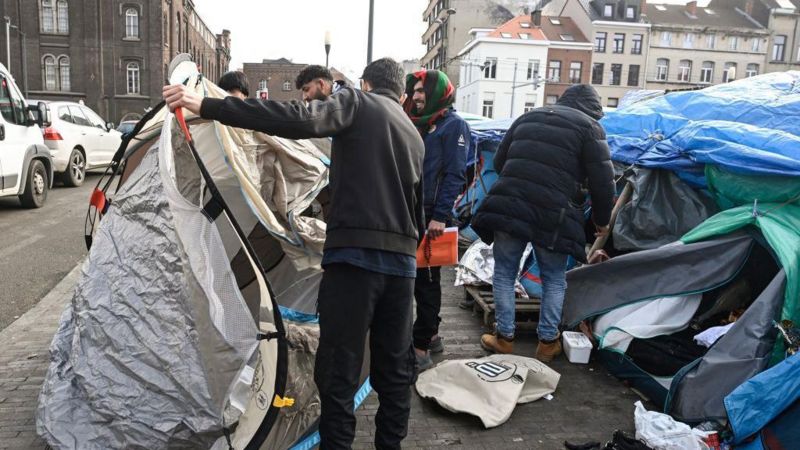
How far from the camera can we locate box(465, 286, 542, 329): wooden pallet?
462 cm

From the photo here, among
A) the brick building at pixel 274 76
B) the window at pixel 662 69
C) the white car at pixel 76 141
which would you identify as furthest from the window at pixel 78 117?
the brick building at pixel 274 76

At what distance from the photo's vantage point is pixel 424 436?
10.1 feet

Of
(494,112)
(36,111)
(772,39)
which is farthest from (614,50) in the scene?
(36,111)

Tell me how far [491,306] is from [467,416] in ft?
5.20

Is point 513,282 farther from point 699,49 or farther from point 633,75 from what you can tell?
point 699,49

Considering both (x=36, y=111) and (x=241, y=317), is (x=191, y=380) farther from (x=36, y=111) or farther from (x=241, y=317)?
(x=36, y=111)

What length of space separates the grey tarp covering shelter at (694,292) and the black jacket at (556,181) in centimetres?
44

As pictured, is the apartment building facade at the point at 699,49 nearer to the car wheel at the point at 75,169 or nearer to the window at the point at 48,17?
the window at the point at 48,17

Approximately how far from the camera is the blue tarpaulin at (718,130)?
11.8 feet

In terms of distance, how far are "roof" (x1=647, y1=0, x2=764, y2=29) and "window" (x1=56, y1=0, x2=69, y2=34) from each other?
Answer: 151 ft

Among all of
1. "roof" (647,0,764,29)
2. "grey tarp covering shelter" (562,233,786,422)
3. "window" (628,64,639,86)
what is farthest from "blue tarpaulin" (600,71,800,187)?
"roof" (647,0,764,29)

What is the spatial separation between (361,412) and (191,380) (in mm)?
1248

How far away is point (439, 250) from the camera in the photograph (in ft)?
12.3

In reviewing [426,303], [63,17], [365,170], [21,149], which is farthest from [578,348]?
[63,17]
